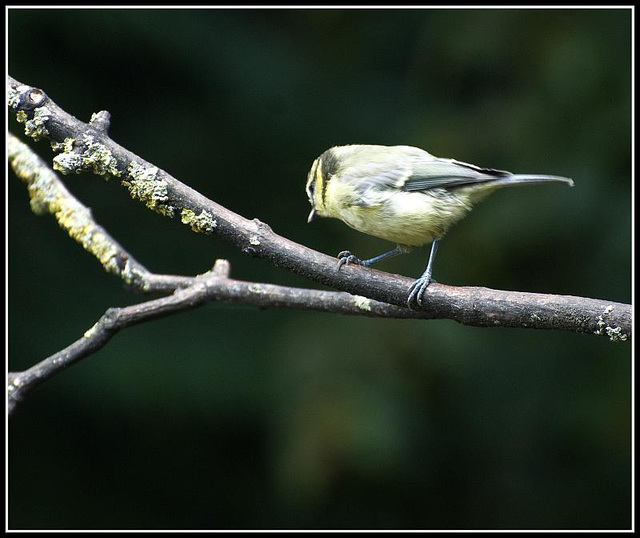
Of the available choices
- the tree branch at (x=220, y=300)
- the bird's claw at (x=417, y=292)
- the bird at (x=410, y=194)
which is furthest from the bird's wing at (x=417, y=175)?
the bird's claw at (x=417, y=292)

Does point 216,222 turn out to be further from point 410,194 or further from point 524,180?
point 524,180

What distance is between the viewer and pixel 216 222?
6.97 ft

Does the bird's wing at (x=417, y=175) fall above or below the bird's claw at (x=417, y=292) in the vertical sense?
above

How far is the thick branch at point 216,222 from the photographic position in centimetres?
209

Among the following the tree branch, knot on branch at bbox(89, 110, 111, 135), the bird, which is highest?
the bird

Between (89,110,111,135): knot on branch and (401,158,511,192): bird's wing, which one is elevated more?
(401,158,511,192): bird's wing

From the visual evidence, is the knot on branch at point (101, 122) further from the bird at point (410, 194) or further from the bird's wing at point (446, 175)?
the bird's wing at point (446, 175)

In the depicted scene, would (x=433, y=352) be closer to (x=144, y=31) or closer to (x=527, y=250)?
(x=527, y=250)

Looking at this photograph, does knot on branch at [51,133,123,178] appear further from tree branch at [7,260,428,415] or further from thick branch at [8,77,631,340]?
tree branch at [7,260,428,415]

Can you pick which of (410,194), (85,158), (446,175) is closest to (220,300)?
(85,158)

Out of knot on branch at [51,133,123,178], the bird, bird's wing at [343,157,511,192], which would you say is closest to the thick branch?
knot on branch at [51,133,123,178]

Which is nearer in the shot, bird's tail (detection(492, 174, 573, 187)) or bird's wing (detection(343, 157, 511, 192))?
bird's tail (detection(492, 174, 573, 187))

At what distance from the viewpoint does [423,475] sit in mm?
4137

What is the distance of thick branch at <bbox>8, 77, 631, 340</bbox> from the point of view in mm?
2086
